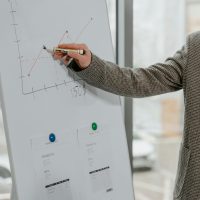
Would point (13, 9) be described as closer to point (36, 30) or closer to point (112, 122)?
point (36, 30)

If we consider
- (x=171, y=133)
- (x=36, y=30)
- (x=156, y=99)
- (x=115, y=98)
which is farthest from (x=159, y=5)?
(x=36, y=30)

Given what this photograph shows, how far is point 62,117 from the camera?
1253 mm

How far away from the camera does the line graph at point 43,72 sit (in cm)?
114

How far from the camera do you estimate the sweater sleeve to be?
1.23 m

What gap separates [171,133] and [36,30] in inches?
119

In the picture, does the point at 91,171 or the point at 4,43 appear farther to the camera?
the point at 91,171

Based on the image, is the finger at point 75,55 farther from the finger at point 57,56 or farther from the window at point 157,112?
the window at point 157,112

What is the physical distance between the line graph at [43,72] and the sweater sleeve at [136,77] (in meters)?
0.05

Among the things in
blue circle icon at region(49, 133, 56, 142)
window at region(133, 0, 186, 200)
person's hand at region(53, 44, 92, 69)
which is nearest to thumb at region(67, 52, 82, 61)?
person's hand at region(53, 44, 92, 69)

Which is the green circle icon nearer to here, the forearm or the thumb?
the forearm

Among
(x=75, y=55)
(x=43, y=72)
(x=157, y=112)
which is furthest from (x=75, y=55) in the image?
(x=157, y=112)

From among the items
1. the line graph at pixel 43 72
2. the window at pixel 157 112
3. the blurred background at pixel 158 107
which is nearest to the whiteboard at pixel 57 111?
the line graph at pixel 43 72

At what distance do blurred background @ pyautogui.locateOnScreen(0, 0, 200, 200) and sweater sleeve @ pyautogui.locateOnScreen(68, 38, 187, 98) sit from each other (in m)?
1.18

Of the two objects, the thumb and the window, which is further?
the window
